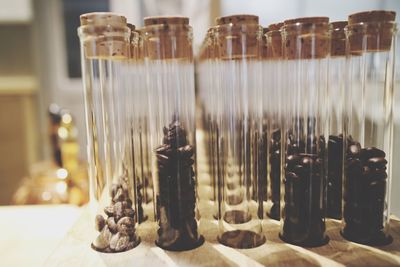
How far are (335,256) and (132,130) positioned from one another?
0.39 m

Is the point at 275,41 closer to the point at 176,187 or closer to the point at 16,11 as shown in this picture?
the point at 176,187

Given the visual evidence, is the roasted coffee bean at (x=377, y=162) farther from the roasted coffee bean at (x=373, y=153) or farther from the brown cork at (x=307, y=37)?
the brown cork at (x=307, y=37)

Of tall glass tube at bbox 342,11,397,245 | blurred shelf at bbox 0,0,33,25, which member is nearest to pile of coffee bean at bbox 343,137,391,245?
tall glass tube at bbox 342,11,397,245

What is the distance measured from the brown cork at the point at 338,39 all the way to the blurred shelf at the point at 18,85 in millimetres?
3094

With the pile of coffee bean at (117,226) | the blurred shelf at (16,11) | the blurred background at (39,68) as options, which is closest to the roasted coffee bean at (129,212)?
the pile of coffee bean at (117,226)

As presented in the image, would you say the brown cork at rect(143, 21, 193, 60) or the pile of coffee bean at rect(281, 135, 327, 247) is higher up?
the brown cork at rect(143, 21, 193, 60)

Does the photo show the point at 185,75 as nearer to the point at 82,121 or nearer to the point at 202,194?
the point at 202,194

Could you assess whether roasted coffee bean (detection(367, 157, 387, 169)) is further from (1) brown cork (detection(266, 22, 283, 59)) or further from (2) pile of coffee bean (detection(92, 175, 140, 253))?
(2) pile of coffee bean (detection(92, 175, 140, 253))

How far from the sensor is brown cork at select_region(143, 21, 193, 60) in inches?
26.0

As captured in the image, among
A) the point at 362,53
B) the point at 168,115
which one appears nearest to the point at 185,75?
the point at 168,115

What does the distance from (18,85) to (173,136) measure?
3154 mm

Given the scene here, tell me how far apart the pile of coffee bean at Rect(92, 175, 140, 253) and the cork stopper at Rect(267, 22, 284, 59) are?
1.18ft

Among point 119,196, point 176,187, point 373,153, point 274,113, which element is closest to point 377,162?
point 373,153

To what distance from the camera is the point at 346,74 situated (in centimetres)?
72
